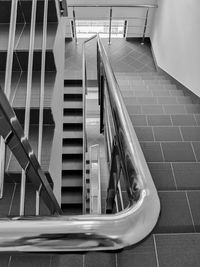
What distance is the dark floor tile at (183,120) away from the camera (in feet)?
9.14

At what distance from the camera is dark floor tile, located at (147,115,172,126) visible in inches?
108

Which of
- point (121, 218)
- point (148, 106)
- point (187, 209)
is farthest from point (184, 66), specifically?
point (121, 218)

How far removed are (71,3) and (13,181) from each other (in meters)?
5.79

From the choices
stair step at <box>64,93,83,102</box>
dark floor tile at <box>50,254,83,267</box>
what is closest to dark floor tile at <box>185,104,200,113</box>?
stair step at <box>64,93,83,102</box>

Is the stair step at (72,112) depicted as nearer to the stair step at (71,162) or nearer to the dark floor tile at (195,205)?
the stair step at (71,162)

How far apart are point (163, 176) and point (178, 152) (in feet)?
1.53

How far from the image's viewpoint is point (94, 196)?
3.81 metres

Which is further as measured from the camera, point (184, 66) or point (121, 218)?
point (184, 66)

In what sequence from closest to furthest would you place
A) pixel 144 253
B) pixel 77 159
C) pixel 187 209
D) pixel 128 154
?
pixel 128 154 → pixel 144 253 → pixel 187 209 → pixel 77 159

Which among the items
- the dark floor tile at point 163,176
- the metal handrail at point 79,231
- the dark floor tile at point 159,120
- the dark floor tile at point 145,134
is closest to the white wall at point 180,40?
the dark floor tile at point 159,120

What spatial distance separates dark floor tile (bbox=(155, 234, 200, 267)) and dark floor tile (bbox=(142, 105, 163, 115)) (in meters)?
1.98

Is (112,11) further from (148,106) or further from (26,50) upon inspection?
(26,50)

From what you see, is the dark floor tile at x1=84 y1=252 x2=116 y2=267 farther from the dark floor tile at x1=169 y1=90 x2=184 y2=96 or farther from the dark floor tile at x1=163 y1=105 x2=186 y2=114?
the dark floor tile at x1=169 y1=90 x2=184 y2=96

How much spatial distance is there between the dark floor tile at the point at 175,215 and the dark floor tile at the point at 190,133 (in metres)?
1.01
